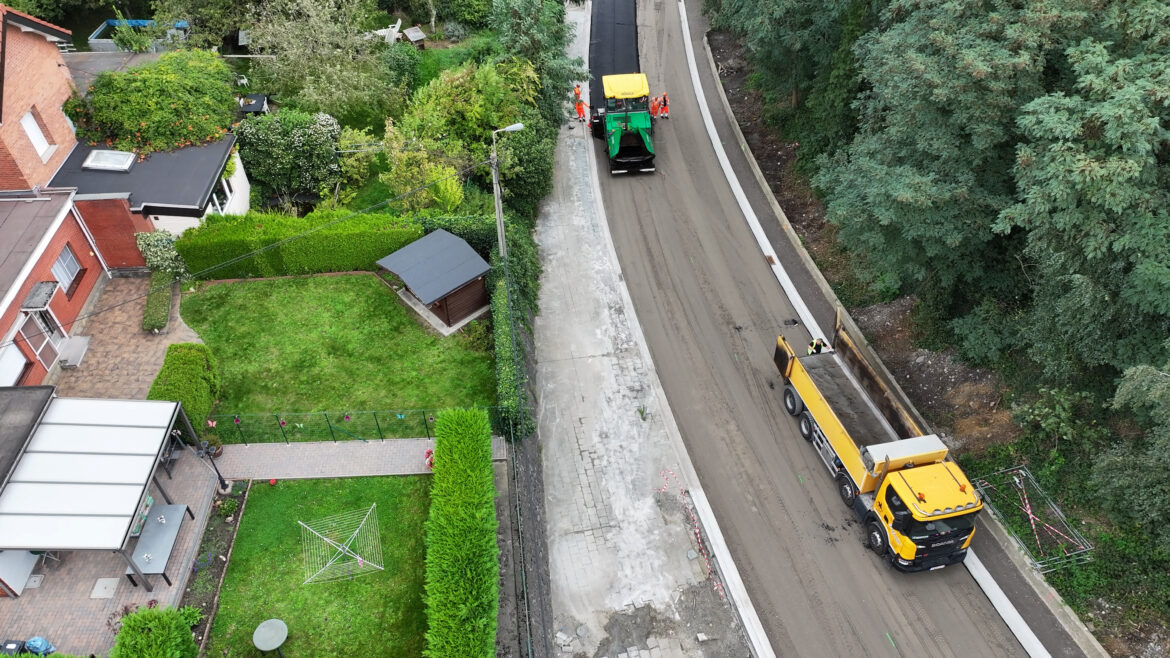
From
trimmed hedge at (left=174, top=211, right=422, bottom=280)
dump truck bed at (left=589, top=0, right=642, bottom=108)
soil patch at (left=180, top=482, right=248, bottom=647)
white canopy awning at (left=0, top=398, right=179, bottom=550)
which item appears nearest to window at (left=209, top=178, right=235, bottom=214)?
trimmed hedge at (left=174, top=211, right=422, bottom=280)

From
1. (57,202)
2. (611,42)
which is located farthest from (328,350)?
(611,42)

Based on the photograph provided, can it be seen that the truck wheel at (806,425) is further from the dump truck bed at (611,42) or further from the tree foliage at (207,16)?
the tree foliage at (207,16)

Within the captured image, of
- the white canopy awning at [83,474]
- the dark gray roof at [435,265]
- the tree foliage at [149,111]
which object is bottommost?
the white canopy awning at [83,474]

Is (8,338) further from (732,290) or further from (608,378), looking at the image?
(732,290)

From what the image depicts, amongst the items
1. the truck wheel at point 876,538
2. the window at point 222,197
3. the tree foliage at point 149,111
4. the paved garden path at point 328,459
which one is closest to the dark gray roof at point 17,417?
the paved garden path at point 328,459

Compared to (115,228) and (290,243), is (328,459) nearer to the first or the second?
(290,243)

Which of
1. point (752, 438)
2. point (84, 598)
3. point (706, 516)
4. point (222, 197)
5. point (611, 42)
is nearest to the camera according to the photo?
point (84, 598)
